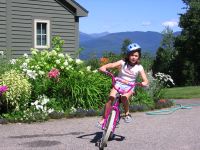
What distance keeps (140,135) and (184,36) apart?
5507 centimetres

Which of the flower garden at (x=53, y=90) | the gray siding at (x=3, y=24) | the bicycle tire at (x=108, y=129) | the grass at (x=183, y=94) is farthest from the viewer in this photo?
the grass at (x=183, y=94)

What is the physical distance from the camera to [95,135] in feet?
31.8

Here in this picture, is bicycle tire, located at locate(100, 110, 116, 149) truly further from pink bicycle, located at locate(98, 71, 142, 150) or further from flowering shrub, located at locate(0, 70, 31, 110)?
flowering shrub, located at locate(0, 70, 31, 110)

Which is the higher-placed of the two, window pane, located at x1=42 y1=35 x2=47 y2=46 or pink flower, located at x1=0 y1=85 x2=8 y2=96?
window pane, located at x1=42 y1=35 x2=47 y2=46

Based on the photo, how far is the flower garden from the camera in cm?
1170

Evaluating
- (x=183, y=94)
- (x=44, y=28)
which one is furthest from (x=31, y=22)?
(x=183, y=94)

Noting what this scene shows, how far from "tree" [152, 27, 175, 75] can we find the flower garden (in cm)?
5870

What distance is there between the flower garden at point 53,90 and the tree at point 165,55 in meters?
58.7

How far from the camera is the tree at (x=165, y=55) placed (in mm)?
77800

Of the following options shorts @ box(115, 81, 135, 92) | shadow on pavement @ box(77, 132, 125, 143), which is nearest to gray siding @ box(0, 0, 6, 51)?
shadow on pavement @ box(77, 132, 125, 143)

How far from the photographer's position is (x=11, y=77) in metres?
11.8

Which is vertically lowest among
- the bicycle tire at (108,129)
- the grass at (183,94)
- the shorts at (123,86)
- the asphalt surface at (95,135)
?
the grass at (183,94)

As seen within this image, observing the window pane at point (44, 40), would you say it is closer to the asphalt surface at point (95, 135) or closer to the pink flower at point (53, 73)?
the pink flower at point (53, 73)

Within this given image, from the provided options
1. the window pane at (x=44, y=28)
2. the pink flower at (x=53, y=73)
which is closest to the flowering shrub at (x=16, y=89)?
the pink flower at (x=53, y=73)
